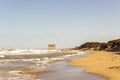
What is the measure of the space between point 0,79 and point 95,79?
725 centimetres

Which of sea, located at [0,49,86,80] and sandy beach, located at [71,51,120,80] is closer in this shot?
sandy beach, located at [71,51,120,80]

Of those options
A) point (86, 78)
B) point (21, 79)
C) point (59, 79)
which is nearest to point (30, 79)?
point (21, 79)

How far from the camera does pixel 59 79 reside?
18.3 meters

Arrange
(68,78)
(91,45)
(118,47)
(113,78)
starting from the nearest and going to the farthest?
1. (113,78)
2. (68,78)
3. (118,47)
4. (91,45)

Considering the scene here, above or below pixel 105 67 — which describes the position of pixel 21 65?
above

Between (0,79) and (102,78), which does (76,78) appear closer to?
(102,78)

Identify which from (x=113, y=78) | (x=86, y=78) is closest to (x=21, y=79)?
(x=86, y=78)

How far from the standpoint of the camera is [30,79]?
63.1ft

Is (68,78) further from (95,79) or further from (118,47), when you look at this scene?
(118,47)

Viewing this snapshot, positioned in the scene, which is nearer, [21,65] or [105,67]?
[105,67]

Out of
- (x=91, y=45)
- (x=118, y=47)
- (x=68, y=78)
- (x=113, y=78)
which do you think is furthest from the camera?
(x=91, y=45)

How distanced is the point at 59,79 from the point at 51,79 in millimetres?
680

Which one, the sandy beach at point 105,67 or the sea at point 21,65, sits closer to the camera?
the sandy beach at point 105,67

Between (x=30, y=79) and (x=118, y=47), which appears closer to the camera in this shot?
(x=30, y=79)
